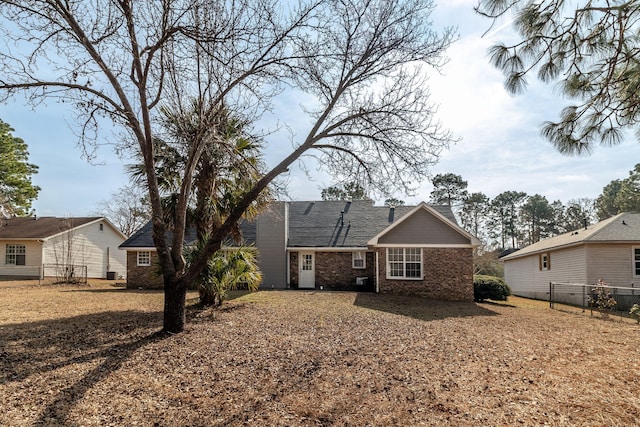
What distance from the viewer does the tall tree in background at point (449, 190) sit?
1741 inches

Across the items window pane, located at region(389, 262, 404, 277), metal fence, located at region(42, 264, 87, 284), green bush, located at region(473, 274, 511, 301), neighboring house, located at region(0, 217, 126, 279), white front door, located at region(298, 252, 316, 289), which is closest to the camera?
window pane, located at region(389, 262, 404, 277)

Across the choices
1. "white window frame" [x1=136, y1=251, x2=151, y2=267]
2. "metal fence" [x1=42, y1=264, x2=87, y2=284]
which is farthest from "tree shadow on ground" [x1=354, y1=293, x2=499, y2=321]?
"metal fence" [x1=42, y1=264, x2=87, y2=284]

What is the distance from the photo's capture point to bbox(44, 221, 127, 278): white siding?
24.8 m

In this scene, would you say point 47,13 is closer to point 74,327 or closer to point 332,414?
point 74,327

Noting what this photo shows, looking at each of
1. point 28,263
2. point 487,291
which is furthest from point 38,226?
point 487,291

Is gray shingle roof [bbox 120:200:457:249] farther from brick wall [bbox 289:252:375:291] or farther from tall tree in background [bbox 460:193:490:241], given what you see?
tall tree in background [bbox 460:193:490:241]

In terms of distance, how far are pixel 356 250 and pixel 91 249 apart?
1919cm

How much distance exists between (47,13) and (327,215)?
16.1 metres

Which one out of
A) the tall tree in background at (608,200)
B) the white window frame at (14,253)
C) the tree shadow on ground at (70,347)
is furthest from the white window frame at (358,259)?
the tall tree in background at (608,200)

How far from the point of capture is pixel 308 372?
600 centimetres

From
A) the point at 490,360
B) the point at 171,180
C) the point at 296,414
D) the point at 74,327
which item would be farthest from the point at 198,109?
the point at 490,360

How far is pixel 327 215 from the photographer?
21859 mm

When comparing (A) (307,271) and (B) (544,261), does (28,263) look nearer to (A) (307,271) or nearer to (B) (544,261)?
(A) (307,271)

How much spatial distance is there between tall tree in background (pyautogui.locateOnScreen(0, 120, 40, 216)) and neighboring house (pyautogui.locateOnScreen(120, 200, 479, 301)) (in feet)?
50.4
